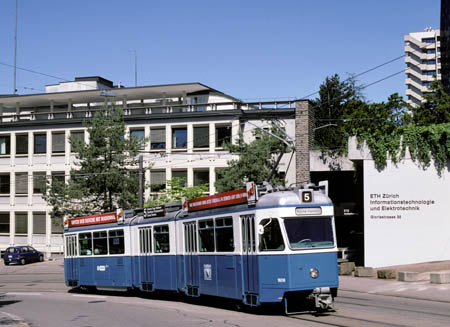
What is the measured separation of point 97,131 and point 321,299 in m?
30.0

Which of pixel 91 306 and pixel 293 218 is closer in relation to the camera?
pixel 293 218

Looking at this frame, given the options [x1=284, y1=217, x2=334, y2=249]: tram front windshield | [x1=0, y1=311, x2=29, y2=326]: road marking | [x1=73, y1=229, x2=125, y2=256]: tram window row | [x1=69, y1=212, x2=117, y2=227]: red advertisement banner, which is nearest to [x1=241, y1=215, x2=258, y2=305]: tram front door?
[x1=284, y1=217, x2=334, y2=249]: tram front windshield

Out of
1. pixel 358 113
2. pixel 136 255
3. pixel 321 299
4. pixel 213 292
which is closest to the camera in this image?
pixel 321 299

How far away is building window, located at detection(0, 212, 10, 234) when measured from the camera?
55656 millimetres

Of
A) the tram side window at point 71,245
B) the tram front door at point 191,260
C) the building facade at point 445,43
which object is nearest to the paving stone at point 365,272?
the tram front door at point 191,260

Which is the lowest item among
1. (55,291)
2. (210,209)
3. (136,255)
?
(55,291)

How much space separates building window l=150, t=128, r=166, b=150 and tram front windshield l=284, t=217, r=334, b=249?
3609 cm

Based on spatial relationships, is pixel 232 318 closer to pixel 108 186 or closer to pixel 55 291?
pixel 55 291

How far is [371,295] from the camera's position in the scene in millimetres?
21219

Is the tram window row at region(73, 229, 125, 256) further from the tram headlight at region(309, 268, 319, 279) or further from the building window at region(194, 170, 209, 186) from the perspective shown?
the building window at region(194, 170, 209, 186)

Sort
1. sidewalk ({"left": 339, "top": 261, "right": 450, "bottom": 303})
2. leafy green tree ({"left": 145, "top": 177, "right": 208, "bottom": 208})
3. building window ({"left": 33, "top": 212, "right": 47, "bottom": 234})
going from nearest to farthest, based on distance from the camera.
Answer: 1. sidewalk ({"left": 339, "top": 261, "right": 450, "bottom": 303})
2. leafy green tree ({"left": 145, "top": 177, "right": 208, "bottom": 208})
3. building window ({"left": 33, "top": 212, "right": 47, "bottom": 234})

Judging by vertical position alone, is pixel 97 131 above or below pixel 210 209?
above

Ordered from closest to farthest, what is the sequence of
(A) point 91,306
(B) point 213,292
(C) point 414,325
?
(C) point 414,325
(B) point 213,292
(A) point 91,306

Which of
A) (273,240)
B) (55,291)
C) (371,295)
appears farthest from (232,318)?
(55,291)
